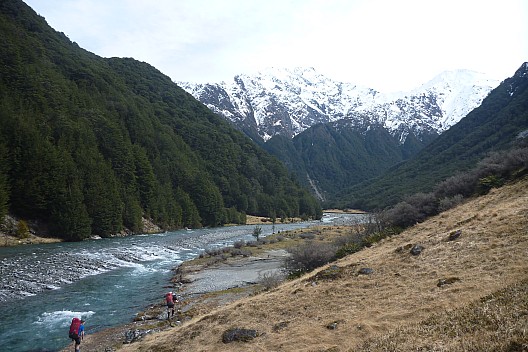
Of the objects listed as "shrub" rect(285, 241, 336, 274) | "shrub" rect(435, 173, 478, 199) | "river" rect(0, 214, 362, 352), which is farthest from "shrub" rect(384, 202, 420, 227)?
"river" rect(0, 214, 362, 352)

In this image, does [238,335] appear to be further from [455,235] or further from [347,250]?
[347,250]

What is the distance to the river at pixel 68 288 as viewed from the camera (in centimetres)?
2591

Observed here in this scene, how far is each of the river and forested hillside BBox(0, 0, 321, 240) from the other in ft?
66.3

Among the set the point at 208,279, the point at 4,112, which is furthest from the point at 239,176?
the point at 208,279

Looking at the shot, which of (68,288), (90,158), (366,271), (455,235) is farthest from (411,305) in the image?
(90,158)

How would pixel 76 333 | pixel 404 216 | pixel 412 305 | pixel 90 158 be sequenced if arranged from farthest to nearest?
pixel 90 158
pixel 404 216
pixel 76 333
pixel 412 305

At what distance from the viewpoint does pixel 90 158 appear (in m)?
91.9

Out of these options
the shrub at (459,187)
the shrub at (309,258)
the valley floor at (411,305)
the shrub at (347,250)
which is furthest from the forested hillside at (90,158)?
the shrub at (459,187)

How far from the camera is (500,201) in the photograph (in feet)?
91.0

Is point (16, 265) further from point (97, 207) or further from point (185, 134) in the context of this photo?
point (185, 134)

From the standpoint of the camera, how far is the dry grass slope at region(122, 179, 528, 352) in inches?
439

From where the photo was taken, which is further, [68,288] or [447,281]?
[68,288]

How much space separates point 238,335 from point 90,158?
85410mm

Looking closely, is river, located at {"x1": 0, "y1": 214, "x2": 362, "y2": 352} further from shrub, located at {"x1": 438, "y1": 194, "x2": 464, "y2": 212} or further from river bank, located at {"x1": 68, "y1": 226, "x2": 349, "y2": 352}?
shrub, located at {"x1": 438, "y1": 194, "x2": 464, "y2": 212}
